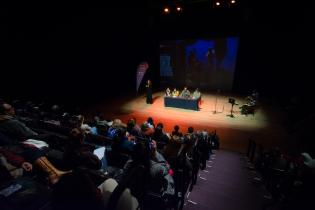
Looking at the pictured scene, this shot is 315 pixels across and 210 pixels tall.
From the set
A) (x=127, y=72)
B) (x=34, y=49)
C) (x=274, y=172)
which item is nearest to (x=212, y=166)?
(x=274, y=172)

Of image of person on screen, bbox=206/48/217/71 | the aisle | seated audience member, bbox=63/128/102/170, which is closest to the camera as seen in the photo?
seated audience member, bbox=63/128/102/170

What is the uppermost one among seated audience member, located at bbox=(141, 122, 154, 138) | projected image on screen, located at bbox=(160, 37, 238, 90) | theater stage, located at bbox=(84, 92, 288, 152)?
projected image on screen, located at bbox=(160, 37, 238, 90)

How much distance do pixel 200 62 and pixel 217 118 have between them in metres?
6.25

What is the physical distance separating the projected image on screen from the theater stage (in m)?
2.33

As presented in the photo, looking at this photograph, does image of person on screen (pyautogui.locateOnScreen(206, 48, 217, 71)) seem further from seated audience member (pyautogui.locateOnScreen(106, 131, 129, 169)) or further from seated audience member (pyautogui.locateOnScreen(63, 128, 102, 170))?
seated audience member (pyautogui.locateOnScreen(63, 128, 102, 170))

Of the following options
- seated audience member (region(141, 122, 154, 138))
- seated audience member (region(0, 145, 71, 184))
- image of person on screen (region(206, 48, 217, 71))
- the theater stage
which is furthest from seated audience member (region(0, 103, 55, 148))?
image of person on screen (region(206, 48, 217, 71))

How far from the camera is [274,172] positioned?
13.3ft

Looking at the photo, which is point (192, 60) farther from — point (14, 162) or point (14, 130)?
point (14, 162)

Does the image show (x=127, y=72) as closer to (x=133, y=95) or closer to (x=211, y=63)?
(x=133, y=95)

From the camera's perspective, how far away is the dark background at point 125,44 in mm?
9922

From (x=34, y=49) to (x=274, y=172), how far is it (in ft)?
34.6

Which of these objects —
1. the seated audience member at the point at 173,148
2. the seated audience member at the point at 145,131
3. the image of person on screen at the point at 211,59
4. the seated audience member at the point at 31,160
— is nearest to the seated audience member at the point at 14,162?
the seated audience member at the point at 31,160

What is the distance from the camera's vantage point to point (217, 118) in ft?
33.5

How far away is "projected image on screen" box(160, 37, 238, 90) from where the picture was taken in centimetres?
1439
